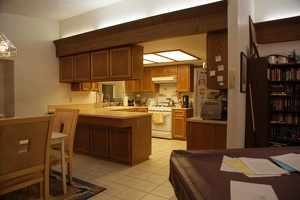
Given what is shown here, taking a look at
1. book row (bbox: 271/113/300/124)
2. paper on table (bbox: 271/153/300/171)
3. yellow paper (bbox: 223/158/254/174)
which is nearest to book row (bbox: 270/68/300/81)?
book row (bbox: 271/113/300/124)

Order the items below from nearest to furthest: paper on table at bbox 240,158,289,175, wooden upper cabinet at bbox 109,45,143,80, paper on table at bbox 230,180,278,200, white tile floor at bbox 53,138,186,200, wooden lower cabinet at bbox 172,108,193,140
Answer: paper on table at bbox 230,180,278,200 → paper on table at bbox 240,158,289,175 → white tile floor at bbox 53,138,186,200 → wooden upper cabinet at bbox 109,45,143,80 → wooden lower cabinet at bbox 172,108,193,140

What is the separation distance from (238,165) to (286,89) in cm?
321

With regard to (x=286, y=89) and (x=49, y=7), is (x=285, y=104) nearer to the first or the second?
(x=286, y=89)

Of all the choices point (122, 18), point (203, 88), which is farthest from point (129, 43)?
point (203, 88)

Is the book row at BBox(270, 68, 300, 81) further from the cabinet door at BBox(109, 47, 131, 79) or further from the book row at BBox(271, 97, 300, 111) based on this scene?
the cabinet door at BBox(109, 47, 131, 79)

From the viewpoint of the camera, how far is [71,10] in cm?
407

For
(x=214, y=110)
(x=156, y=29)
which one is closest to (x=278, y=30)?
(x=214, y=110)

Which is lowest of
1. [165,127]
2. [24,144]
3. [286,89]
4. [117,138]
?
[165,127]

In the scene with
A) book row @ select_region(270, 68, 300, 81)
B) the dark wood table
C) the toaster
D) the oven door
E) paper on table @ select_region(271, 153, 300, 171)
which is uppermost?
book row @ select_region(270, 68, 300, 81)

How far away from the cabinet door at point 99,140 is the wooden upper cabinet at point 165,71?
3257 mm

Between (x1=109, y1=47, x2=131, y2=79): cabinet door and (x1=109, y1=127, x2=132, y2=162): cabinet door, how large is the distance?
1.00 metres

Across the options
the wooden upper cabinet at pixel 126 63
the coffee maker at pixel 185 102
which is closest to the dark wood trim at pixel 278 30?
the wooden upper cabinet at pixel 126 63

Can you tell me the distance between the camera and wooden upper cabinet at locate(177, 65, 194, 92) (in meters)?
5.98

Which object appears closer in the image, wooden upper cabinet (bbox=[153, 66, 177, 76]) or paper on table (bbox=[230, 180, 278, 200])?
paper on table (bbox=[230, 180, 278, 200])
